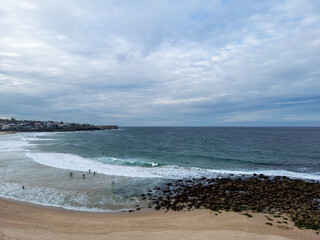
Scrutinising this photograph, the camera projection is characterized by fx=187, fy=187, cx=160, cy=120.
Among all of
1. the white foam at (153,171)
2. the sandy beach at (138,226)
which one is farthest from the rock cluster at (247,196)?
the white foam at (153,171)

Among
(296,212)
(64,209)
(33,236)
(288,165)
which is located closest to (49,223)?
(33,236)

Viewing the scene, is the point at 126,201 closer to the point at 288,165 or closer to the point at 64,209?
the point at 64,209

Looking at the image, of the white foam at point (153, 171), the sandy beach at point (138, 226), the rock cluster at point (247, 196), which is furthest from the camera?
the white foam at point (153, 171)

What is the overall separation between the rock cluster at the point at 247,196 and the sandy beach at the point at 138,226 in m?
1.34

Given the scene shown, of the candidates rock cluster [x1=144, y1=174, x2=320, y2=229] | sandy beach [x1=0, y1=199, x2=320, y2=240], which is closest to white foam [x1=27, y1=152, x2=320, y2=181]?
rock cluster [x1=144, y1=174, x2=320, y2=229]

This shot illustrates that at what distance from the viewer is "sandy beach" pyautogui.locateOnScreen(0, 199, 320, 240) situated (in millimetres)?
11375

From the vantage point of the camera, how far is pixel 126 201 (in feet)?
55.4

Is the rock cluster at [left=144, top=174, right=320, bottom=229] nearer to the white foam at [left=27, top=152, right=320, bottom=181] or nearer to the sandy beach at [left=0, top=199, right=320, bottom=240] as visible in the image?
the sandy beach at [left=0, top=199, right=320, bottom=240]

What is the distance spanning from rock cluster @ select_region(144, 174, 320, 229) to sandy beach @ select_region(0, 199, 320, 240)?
52.6 inches

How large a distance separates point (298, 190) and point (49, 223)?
894 inches

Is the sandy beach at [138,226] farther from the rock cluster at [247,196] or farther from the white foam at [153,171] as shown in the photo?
the white foam at [153,171]

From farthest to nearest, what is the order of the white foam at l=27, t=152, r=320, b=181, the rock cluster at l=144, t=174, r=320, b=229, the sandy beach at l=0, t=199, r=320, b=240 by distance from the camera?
the white foam at l=27, t=152, r=320, b=181 → the rock cluster at l=144, t=174, r=320, b=229 → the sandy beach at l=0, t=199, r=320, b=240

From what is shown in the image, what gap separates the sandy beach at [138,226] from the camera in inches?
448

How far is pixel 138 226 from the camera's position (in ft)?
40.8
